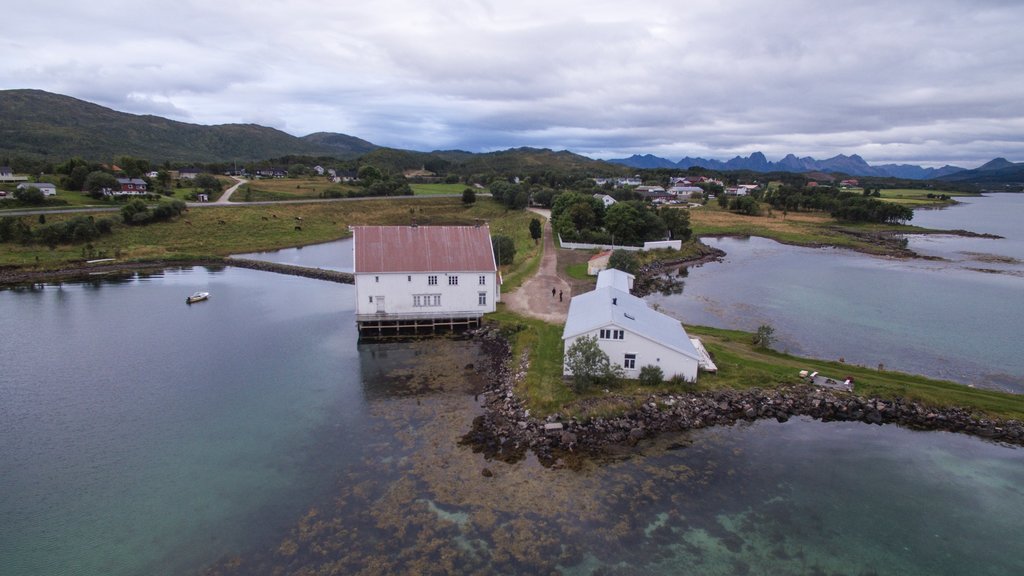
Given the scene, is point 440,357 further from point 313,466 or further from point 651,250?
point 651,250

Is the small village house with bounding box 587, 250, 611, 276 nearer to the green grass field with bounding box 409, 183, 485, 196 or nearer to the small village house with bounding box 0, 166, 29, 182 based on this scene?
the green grass field with bounding box 409, 183, 485, 196

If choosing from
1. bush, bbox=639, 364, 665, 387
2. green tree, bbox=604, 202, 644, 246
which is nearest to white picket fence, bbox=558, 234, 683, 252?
green tree, bbox=604, 202, 644, 246

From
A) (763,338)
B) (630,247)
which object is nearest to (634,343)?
(763,338)

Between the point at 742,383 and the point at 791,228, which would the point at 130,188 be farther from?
the point at 791,228

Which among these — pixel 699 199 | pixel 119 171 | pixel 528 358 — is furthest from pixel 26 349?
pixel 699 199

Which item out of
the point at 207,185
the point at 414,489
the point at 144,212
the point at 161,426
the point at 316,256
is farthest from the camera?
the point at 207,185

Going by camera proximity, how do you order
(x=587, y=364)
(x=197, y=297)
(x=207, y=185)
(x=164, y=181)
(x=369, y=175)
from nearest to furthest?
(x=587, y=364) → (x=197, y=297) → (x=164, y=181) → (x=207, y=185) → (x=369, y=175)

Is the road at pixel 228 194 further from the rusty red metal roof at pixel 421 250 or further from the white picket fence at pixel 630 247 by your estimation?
the rusty red metal roof at pixel 421 250
